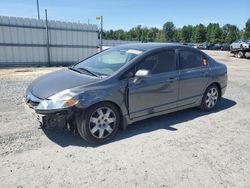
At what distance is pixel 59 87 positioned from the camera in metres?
4.07

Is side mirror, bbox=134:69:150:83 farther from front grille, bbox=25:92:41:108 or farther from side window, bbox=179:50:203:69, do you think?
front grille, bbox=25:92:41:108

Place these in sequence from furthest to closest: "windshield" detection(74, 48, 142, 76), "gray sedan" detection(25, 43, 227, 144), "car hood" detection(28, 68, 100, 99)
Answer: "windshield" detection(74, 48, 142, 76), "car hood" detection(28, 68, 100, 99), "gray sedan" detection(25, 43, 227, 144)

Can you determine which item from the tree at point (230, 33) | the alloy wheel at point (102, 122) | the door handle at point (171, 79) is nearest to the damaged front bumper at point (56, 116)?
the alloy wheel at point (102, 122)

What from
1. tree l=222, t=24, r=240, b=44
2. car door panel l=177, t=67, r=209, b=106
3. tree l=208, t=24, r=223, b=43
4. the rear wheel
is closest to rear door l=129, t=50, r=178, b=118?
car door panel l=177, t=67, r=209, b=106

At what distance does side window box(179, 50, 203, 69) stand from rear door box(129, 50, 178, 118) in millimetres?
235

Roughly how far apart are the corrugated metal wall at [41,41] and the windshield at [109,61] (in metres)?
9.14

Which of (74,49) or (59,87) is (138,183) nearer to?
(59,87)

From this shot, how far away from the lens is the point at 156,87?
4.75 metres

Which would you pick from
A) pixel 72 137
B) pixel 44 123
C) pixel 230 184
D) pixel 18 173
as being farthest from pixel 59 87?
pixel 230 184

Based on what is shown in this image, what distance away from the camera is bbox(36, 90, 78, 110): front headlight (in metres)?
3.76

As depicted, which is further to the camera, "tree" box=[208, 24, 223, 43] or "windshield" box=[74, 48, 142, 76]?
"tree" box=[208, 24, 223, 43]

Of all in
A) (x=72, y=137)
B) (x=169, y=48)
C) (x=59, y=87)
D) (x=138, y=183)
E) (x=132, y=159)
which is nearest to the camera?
(x=138, y=183)

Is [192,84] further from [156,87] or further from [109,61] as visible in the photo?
[109,61]

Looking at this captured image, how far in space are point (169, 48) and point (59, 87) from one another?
2377 mm
